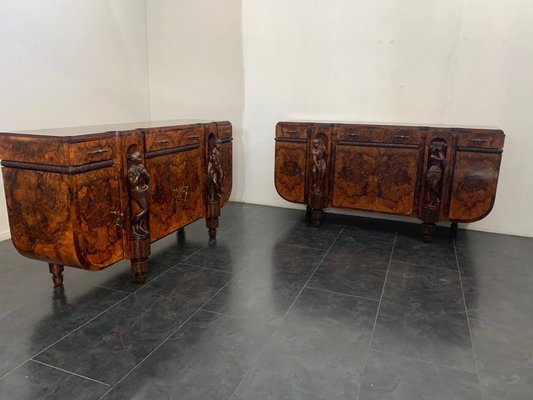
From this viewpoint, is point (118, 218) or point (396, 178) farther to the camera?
point (396, 178)

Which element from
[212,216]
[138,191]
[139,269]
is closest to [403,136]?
[212,216]

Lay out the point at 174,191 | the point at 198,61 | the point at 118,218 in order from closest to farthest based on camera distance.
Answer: the point at 118,218
the point at 174,191
the point at 198,61

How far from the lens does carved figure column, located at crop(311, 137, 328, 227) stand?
3.37 meters

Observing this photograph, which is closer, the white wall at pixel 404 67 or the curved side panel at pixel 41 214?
the curved side panel at pixel 41 214

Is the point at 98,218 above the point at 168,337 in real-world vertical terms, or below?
above

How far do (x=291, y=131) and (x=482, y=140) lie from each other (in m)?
1.46

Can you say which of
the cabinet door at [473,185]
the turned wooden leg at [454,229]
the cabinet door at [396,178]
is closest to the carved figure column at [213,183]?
the cabinet door at [396,178]

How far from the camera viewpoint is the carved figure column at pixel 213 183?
304cm

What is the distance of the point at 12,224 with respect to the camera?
2119 millimetres

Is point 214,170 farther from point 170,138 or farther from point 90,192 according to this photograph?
point 90,192

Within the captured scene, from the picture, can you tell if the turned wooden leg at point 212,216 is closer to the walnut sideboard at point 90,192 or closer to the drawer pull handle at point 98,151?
the walnut sideboard at point 90,192

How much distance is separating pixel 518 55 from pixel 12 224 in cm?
369

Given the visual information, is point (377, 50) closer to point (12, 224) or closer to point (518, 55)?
point (518, 55)

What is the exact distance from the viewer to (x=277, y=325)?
1982 millimetres
